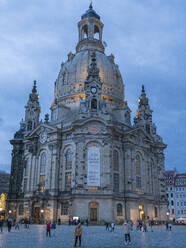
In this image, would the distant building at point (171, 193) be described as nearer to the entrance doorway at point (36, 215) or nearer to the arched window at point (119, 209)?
the arched window at point (119, 209)

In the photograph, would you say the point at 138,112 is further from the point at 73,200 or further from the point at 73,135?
the point at 73,200

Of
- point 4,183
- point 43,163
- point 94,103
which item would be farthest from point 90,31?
point 4,183

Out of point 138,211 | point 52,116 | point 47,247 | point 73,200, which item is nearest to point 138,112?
point 52,116

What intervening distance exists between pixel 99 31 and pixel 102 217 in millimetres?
60214

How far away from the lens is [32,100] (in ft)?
274

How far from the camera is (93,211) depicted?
57.6 meters

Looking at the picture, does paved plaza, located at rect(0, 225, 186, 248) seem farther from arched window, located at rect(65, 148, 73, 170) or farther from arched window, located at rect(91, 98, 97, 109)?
arched window, located at rect(91, 98, 97, 109)

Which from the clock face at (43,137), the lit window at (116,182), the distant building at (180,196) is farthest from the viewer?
the distant building at (180,196)

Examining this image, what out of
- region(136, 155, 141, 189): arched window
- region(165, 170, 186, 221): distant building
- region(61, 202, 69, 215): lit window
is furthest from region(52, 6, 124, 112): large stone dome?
region(165, 170, 186, 221): distant building

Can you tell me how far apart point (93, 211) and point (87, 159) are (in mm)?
10510

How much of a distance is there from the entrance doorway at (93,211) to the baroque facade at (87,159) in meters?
0.19

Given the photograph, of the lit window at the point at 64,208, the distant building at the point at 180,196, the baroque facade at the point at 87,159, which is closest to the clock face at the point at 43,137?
the baroque facade at the point at 87,159

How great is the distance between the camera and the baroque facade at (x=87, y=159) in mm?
59219

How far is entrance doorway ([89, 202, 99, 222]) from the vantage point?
57.1m
